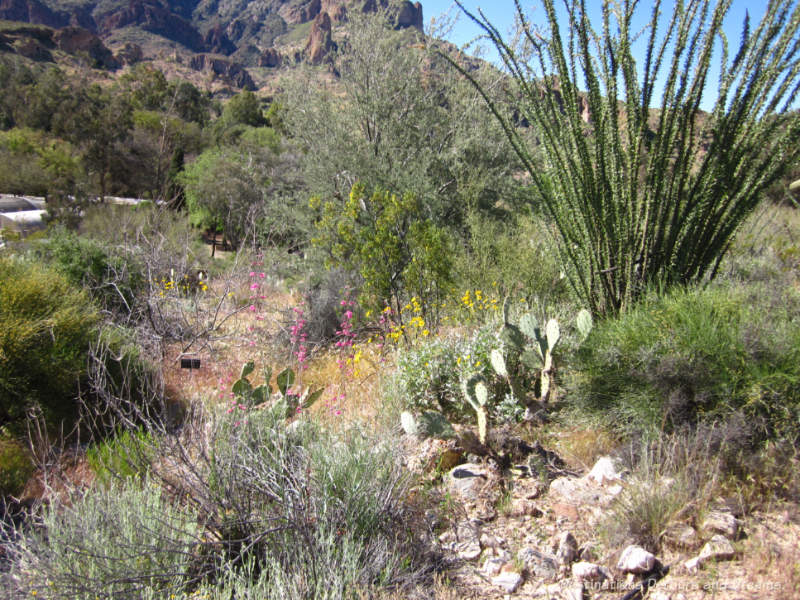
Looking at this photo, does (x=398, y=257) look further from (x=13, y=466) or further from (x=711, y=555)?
(x=711, y=555)

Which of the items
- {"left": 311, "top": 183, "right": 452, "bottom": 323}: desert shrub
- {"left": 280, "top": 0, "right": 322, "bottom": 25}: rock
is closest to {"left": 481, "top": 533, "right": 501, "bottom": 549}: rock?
{"left": 311, "top": 183, "right": 452, "bottom": 323}: desert shrub

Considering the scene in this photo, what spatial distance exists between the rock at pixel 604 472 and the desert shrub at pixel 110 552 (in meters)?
2.00

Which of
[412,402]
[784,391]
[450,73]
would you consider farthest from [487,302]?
[450,73]

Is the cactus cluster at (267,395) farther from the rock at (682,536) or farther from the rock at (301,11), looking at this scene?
the rock at (301,11)

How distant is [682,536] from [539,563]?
2.03 feet

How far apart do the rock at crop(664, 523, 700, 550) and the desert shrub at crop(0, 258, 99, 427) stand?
4153 mm

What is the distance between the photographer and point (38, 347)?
4.27 meters

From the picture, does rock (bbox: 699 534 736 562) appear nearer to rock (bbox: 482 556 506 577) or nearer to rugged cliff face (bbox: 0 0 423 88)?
rock (bbox: 482 556 506 577)

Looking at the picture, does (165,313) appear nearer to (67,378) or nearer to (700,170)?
(67,378)

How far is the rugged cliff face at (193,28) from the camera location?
235ft

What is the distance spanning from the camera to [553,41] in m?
3.26

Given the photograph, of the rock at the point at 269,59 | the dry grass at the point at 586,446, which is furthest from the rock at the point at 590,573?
the rock at the point at 269,59

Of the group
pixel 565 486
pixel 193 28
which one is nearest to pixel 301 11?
pixel 193 28

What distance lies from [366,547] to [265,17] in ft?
467
